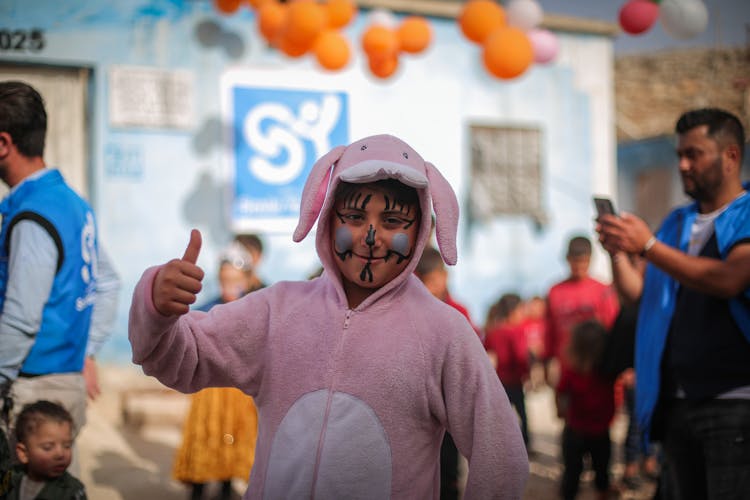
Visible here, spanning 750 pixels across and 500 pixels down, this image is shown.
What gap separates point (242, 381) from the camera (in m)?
1.98

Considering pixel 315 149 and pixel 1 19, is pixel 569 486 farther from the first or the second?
pixel 1 19

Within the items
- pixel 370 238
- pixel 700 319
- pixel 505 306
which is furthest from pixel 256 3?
pixel 370 238

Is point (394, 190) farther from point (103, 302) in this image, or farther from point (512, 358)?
point (512, 358)

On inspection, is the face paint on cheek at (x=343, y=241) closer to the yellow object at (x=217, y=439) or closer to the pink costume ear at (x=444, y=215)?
the pink costume ear at (x=444, y=215)

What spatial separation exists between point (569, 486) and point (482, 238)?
5.23m

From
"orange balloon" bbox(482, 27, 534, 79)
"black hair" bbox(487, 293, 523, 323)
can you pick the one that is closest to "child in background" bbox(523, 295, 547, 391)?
"black hair" bbox(487, 293, 523, 323)

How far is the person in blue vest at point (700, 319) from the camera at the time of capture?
2.72 metres

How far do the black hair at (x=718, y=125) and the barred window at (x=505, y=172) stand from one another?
20.2 ft

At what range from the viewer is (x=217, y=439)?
4402 millimetres

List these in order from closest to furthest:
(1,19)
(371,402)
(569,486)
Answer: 1. (371,402)
2. (569,486)
3. (1,19)

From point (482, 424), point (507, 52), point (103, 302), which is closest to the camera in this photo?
point (482, 424)

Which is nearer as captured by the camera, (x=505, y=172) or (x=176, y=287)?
(x=176, y=287)

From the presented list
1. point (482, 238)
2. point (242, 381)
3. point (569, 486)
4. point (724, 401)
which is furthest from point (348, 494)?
point (482, 238)

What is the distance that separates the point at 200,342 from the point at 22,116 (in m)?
1.37
